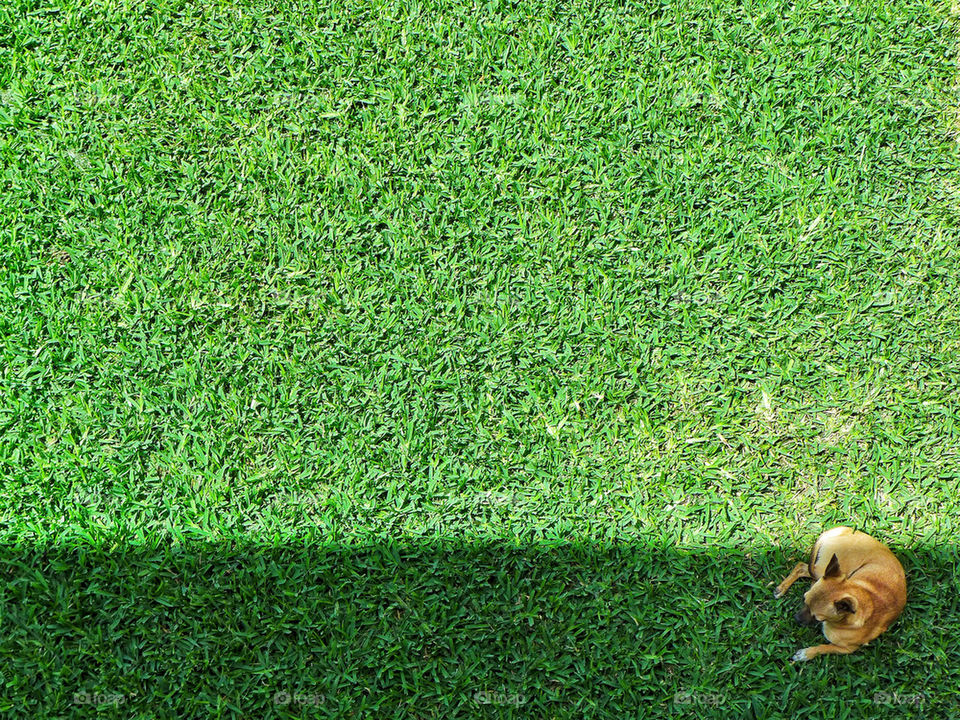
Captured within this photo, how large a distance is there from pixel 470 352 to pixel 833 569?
6.06 ft

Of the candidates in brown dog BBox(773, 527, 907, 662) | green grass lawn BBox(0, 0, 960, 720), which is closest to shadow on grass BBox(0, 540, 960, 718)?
green grass lawn BBox(0, 0, 960, 720)

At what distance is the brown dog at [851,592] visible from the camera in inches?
124

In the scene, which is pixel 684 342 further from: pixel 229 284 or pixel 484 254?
pixel 229 284

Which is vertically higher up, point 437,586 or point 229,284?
point 229,284

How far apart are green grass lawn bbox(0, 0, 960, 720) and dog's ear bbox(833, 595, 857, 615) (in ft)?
1.02

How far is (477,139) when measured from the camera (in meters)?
4.07

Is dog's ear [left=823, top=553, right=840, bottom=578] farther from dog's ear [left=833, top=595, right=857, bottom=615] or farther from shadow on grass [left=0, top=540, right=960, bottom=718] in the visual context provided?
shadow on grass [left=0, top=540, right=960, bottom=718]

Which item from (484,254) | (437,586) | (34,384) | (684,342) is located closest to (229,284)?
(34,384)

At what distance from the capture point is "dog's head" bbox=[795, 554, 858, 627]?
10.3 feet

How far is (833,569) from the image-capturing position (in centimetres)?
315

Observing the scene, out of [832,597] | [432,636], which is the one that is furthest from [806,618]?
[432,636]

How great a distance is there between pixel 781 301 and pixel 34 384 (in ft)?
12.0

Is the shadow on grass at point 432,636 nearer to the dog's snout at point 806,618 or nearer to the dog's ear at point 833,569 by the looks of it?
the dog's snout at point 806,618

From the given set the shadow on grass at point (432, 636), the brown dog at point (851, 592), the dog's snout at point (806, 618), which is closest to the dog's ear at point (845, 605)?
the brown dog at point (851, 592)
